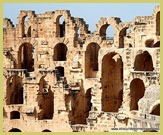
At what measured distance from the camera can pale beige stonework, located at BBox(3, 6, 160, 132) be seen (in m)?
40.7

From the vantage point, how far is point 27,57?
53781mm

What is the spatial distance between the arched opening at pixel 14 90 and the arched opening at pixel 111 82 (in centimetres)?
881

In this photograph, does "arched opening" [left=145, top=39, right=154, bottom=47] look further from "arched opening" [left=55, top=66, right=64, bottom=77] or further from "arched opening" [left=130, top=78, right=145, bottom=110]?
"arched opening" [left=55, top=66, right=64, bottom=77]

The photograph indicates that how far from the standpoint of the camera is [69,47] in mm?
49062

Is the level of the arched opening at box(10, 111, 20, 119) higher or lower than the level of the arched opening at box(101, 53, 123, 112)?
lower

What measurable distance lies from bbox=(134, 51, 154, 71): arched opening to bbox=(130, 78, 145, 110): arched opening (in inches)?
48.3

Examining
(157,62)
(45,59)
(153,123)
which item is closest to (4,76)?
(45,59)

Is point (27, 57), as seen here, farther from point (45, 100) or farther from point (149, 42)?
point (149, 42)

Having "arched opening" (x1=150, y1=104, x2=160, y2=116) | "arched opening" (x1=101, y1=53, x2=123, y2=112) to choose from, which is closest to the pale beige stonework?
"arched opening" (x1=101, y1=53, x2=123, y2=112)

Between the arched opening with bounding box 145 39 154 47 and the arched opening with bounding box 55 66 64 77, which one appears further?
the arched opening with bounding box 55 66 64 77

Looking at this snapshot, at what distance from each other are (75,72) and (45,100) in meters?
4.07

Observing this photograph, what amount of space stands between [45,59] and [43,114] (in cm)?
672

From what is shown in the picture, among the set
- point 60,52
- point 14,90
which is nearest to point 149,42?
point 60,52

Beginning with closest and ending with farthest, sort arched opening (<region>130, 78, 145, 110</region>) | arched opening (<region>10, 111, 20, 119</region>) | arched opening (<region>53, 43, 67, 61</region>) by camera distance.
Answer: arched opening (<region>130, 78, 145, 110</region>) < arched opening (<region>10, 111, 20, 119</region>) < arched opening (<region>53, 43, 67, 61</region>)
